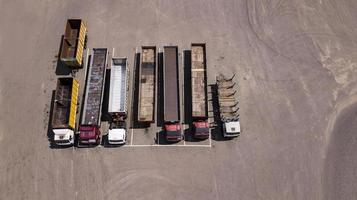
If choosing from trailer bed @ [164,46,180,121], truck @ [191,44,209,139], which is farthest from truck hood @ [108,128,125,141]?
truck @ [191,44,209,139]

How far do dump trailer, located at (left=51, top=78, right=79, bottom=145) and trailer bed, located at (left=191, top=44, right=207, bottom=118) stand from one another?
1459 cm

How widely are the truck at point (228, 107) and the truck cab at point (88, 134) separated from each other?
50.1 ft

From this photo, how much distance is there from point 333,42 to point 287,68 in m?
8.67

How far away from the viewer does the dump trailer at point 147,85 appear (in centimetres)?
3396

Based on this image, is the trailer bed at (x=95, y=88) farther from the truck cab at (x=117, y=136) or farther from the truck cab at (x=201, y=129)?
the truck cab at (x=201, y=129)

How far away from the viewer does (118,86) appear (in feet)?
117

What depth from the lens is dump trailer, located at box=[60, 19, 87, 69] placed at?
3616cm

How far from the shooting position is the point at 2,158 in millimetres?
32625

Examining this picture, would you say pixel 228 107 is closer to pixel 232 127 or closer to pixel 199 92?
pixel 232 127

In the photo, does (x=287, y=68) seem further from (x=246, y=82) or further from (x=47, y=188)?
(x=47, y=188)

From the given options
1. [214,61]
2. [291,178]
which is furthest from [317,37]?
[291,178]

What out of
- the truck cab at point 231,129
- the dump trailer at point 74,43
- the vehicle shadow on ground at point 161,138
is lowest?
the vehicle shadow on ground at point 161,138

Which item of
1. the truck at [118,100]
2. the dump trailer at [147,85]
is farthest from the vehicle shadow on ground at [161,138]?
the truck at [118,100]

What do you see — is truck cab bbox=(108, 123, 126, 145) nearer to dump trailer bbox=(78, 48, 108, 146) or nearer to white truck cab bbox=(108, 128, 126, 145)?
white truck cab bbox=(108, 128, 126, 145)
